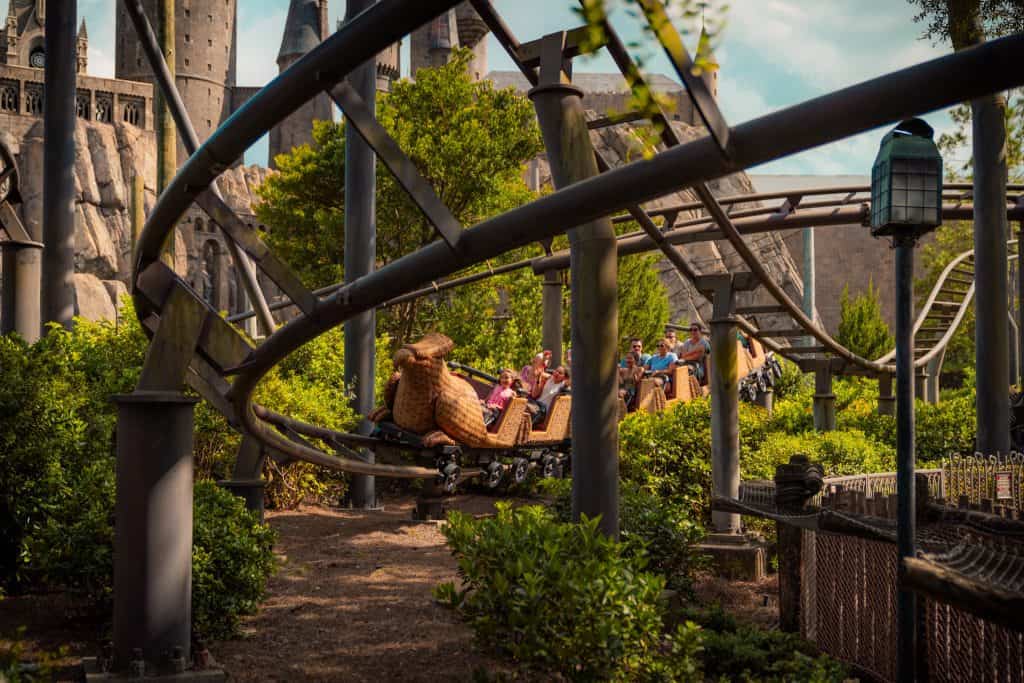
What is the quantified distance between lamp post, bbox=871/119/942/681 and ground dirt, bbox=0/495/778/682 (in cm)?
199

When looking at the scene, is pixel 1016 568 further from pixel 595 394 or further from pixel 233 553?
pixel 233 553

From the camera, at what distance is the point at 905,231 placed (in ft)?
16.6

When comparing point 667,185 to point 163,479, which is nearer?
point 667,185

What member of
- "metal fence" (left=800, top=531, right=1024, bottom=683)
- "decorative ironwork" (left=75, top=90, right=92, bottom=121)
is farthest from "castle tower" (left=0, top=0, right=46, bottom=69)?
"metal fence" (left=800, top=531, right=1024, bottom=683)

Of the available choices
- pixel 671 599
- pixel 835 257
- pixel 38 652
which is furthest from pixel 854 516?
pixel 835 257

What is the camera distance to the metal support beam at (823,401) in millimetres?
14062

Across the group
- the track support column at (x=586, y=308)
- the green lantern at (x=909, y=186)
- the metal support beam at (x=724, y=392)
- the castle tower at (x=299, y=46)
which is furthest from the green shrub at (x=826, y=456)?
the castle tower at (x=299, y=46)

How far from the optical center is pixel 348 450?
8.72m

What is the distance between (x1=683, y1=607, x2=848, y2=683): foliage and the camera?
5.81m

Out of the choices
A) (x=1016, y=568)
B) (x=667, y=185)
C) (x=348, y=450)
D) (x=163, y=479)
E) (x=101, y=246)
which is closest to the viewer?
(x=667, y=185)

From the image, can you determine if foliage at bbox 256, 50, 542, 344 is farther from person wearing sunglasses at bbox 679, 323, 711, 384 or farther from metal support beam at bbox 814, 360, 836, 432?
metal support beam at bbox 814, 360, 836, 432

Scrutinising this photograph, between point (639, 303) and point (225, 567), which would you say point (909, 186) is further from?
point (639, 303)

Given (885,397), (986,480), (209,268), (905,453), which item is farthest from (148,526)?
(209,268)

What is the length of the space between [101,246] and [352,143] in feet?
192
